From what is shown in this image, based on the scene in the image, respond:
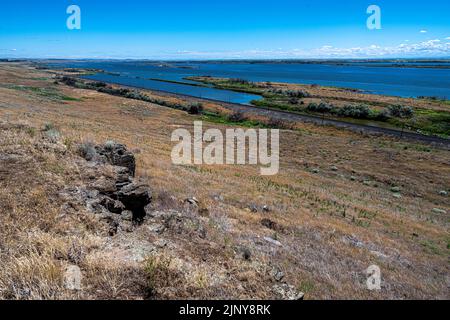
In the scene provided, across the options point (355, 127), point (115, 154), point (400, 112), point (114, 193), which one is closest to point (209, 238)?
point (114, 193)

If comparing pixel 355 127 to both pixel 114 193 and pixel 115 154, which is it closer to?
pixel 115 154

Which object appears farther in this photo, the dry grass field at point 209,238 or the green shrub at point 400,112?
the green shrub at point 400,112

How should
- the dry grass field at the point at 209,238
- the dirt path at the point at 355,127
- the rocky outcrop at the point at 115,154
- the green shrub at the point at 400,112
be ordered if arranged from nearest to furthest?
the dry grass field at the point at 209,238 → the rocky outcrop at the point at 115,154 → the dirt path at the point at 355,127 → the green shrub at the point at 400,112

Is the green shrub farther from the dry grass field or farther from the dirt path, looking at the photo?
the dry grass field

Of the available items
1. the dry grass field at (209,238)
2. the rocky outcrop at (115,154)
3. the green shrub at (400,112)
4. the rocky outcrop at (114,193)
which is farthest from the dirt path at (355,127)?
the rocky outcrop at (114,193)

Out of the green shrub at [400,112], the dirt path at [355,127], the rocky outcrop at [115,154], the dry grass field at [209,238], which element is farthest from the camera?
the green shrub at [400,112]

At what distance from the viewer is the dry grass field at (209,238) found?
4938mm

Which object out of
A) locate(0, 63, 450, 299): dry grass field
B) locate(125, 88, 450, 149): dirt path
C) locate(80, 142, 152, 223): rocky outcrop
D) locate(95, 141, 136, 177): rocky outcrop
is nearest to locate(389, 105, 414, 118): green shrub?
locate(125, 88, 450, 149): dirt path

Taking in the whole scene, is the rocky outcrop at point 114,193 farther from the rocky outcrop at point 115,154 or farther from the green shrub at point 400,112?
the green shrub at point 400,112

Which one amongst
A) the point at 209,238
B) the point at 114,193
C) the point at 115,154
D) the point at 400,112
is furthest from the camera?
the point at 400,112

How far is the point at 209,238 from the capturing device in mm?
7730

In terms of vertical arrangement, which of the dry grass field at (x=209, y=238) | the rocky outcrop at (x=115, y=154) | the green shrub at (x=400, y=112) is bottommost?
the dry grass field at (x=209, y=238)

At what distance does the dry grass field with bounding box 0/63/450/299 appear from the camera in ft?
16.2

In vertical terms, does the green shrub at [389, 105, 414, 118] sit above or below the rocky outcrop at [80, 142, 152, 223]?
above
